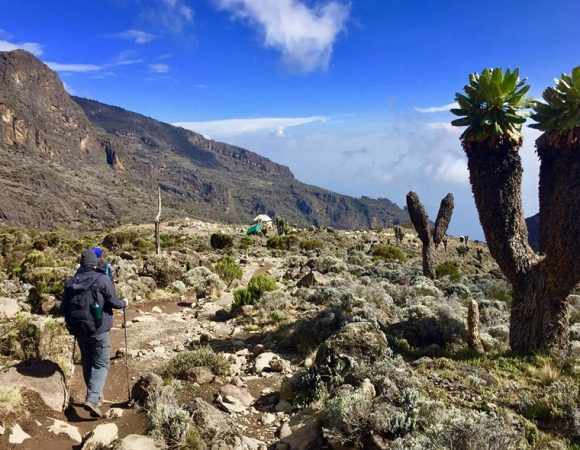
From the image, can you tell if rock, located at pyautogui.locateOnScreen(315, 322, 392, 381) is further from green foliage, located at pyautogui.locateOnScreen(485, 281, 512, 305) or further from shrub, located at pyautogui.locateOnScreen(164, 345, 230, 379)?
green foliage, located at pyautogui.locateOnScreen(485, 281, 512, 305)

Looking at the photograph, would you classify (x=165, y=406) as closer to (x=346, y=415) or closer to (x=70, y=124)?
(x=346, y=415)

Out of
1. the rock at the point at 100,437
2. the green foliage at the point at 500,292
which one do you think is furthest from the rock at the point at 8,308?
the green foliage at the point at 500,292

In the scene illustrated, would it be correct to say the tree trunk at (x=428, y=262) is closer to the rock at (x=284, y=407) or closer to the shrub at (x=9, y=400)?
the rock at (x=284, y=407)

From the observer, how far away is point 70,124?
7721 inches

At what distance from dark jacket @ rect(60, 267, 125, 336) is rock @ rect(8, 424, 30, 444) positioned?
4.60 feet

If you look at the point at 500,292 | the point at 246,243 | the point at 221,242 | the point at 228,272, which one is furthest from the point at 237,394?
the point at 246,243

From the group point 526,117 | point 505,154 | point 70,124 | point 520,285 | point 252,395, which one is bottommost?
point 252,395

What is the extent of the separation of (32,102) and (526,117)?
693ft

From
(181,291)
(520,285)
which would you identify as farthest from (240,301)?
(520,285)

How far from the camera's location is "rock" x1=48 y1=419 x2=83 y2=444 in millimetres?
5352

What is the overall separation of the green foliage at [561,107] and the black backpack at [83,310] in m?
9.26

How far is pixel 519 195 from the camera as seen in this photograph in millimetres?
9820

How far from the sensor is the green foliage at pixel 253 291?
1388 centimetres

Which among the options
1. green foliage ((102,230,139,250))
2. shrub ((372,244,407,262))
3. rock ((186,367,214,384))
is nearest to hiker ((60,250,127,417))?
rock ((186,367,214,384))
